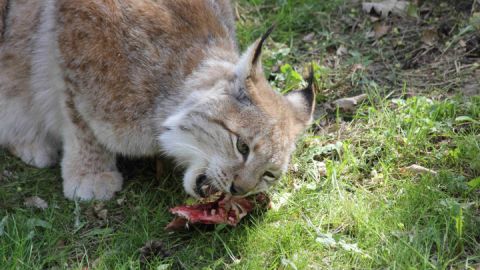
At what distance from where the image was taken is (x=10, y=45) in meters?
4.67

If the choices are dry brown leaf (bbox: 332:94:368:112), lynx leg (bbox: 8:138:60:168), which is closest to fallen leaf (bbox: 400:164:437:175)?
dry brown leaf (bbox: 332:94:368:112)

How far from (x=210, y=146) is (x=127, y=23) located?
96 cm

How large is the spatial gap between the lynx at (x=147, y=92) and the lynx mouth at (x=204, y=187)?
1 cm

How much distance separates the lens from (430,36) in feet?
18.4

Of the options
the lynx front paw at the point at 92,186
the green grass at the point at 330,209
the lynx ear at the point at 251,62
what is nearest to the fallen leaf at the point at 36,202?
the green grass at the point at 330,209

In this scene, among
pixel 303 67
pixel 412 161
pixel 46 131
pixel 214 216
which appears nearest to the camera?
pixel 214 216

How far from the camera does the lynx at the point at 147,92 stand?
3957 mm


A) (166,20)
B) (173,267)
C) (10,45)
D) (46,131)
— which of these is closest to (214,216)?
(173,267)

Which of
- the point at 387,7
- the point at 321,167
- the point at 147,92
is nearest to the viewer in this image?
the point at 147,92

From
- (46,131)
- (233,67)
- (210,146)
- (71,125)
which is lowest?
(46,131)

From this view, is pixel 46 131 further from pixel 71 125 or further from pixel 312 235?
pixel 312 235

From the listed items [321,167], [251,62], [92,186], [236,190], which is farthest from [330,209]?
[92,186]

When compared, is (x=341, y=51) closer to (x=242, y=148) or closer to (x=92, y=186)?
(x=242, y=148)

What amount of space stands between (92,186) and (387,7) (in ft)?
10.1
